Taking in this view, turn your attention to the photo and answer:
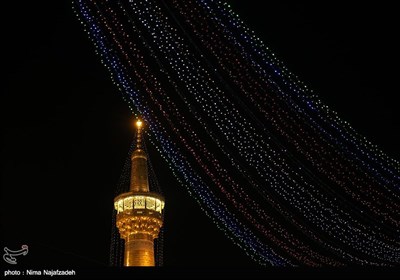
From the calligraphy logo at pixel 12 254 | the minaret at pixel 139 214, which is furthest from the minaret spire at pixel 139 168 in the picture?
the calligraphy logo at pixel 12 254

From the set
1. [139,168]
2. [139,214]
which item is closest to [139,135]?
[139,168]

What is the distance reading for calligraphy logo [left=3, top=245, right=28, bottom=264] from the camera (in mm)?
9086

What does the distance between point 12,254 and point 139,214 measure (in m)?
22.0

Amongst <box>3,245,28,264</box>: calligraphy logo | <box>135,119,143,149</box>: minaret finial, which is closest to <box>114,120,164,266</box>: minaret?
<box>135,119,143,149</box>: minaret finial

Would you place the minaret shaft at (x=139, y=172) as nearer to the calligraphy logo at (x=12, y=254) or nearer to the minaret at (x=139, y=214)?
the minaret at (x=139, y=214)

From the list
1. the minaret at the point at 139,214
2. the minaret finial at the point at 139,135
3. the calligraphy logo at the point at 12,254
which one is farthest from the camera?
the minaret finial at the point at 139,135

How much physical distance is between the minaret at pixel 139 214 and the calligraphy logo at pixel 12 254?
69.3 ft

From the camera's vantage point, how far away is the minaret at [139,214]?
31125mm

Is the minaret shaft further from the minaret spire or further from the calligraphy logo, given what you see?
the calligraphy logo

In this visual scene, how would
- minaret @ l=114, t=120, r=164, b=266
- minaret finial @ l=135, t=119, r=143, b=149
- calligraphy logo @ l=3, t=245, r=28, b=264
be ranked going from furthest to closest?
minaret finial @ l=135, t=119, r=143, b=149 → minaret @ l=114, t=120, r=164, b=266 → calligraphy logo @ l=3, t=245, r=28, b=264

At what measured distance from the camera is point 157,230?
31969 mm

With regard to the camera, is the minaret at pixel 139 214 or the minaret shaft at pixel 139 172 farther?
the minaret shaft at pixel 139 172

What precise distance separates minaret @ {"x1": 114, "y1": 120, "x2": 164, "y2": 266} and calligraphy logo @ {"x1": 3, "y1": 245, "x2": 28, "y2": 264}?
21122 mm

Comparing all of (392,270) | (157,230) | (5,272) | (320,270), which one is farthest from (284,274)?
(157,230)
